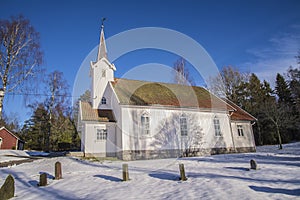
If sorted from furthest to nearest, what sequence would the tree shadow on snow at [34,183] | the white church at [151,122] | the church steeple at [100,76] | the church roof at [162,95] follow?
the church steeple at [100,76] < the church roof at [162,95] < the white church at [151,122] < the tree shadow on snow at [34,183]

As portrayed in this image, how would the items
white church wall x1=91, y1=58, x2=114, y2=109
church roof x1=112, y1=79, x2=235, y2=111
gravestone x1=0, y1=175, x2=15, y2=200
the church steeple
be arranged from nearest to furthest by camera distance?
gravestone x1=0, y1=175, x2=15, y2=200 → church roof x1=112, y1=79, x2=235, y2=111 → white church wall x1=91, y1=58, x2=114, y2=109 → the church steeple

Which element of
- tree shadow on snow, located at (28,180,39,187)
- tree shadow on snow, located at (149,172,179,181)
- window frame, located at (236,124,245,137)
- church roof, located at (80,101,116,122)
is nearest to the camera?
tree shadow on snow, located at (149,172,179,181)

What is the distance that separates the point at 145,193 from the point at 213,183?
8.81 feet

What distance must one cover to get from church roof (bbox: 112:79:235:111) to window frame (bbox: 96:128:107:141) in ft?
10.6

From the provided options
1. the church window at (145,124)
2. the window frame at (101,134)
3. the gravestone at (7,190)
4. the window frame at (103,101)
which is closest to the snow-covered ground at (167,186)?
the gravestone at (7,190)

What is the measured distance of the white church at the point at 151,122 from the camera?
16.5 meters

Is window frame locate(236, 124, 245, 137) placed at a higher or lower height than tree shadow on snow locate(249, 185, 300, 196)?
higher

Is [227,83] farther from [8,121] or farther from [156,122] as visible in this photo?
[8,121]

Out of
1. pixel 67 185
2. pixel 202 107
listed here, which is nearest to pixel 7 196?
pixel 67 185

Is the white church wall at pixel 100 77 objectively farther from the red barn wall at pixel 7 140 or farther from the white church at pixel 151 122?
the red barn wall at pixel 7 140

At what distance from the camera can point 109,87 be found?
19.9 meters

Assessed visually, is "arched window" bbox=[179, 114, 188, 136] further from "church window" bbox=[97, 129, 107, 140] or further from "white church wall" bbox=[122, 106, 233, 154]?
"church window" bbox=[97, 129, 107, 140]

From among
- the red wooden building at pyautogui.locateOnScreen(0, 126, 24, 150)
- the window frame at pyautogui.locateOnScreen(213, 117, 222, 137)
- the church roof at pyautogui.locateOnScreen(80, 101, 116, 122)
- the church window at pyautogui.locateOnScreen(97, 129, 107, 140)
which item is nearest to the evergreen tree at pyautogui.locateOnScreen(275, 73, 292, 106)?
the window frame at pyautogui.locateOnScreen(213, 117, 222, 137)

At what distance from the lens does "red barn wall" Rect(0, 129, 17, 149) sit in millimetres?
30156
